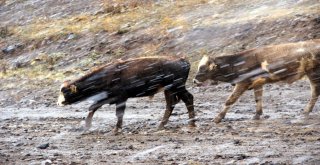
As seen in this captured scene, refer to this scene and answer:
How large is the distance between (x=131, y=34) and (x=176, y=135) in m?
12.0

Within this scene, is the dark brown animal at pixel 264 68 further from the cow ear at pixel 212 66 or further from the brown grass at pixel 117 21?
the brown grass at pixel 117 21

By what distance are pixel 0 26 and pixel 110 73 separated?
17.5 meters

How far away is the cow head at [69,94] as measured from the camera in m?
11.9

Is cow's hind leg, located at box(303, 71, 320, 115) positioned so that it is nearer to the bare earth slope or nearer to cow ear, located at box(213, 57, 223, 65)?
the bare earth slope

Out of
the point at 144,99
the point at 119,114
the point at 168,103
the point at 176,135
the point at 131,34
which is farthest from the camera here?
the point at 131,34

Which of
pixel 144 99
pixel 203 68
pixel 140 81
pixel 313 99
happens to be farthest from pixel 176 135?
pixel 144 99

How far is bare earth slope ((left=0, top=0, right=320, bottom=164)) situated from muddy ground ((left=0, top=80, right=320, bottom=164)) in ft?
0.05

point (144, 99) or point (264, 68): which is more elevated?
point (264, 68)

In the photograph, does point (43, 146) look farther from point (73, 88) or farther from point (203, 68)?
point (203, 68)

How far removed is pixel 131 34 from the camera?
73.2 feet

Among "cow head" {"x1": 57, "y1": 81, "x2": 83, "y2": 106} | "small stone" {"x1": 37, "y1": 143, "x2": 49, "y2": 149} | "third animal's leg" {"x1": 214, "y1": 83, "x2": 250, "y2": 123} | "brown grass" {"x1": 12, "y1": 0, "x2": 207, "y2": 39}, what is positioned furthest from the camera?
"brown grass" {"x1": 12, "y1": 0, "x2": 207, "y2": 39}

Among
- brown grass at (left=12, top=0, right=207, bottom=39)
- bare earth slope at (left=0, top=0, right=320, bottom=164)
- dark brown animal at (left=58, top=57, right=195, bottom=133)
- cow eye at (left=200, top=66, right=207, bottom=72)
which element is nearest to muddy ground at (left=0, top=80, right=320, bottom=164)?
bare earth slope at (left=0, top=0, right=320, bottom=164)

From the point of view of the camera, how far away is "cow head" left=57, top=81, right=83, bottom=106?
11.9m

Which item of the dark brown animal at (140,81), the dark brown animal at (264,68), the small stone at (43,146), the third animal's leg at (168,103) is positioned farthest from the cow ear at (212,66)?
the small stone at (43,146)
